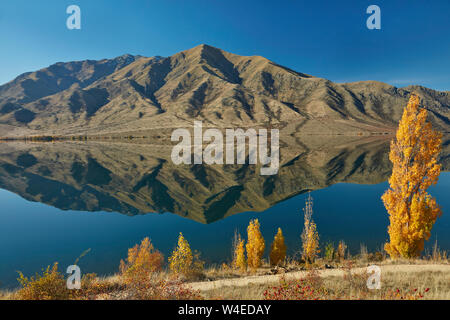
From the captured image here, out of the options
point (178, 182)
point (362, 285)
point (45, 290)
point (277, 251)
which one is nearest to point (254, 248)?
point (277, 251)

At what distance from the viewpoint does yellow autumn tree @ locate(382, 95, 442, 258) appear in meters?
17.7

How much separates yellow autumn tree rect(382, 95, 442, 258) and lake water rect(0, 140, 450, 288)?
11781 mm

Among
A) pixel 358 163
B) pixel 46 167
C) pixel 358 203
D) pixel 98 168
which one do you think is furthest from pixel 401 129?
pixel 46 167

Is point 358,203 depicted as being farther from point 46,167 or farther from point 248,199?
point 46,167

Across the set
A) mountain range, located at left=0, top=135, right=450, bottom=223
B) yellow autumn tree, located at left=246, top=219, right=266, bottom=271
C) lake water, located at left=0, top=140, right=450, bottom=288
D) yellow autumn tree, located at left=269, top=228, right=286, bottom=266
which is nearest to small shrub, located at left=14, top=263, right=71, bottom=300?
lake water, located at left=0, top=140, right=450, bottom=288

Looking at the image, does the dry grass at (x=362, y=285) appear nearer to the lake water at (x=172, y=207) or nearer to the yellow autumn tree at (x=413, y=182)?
the yellow autumn tree at (x=413, y=182)

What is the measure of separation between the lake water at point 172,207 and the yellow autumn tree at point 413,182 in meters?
11.8

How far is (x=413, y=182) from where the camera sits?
58.1 feet

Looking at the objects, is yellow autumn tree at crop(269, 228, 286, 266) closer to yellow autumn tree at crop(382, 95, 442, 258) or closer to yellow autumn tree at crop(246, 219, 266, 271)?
yellow autumn tree at crop(246, 219, 266, 271)

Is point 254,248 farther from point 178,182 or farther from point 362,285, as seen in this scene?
point 178,182

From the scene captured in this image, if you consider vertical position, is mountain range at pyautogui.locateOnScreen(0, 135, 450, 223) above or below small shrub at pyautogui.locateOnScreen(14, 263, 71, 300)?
above

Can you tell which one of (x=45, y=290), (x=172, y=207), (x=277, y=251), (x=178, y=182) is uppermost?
(x=178, y=182)

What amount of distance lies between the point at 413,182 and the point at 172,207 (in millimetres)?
42188

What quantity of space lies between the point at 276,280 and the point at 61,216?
46.5m
